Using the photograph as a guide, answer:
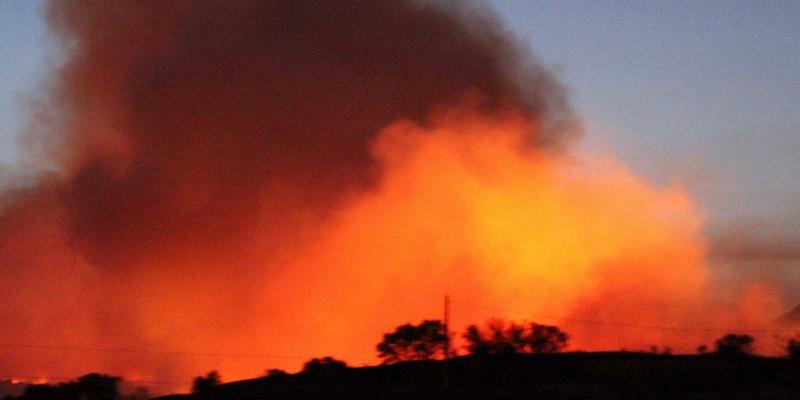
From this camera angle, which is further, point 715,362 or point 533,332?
point 533,332

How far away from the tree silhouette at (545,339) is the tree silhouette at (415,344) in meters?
3.39

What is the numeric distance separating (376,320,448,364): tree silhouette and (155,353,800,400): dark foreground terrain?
13.0 feet

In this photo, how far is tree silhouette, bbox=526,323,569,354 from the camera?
127 feet

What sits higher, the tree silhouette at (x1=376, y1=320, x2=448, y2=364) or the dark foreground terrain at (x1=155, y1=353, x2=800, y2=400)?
the tree silhouette at (x1=376, y1=320, x2=448, y2=364)

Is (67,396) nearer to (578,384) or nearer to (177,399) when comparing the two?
(177,399)

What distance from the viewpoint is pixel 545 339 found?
39219mm

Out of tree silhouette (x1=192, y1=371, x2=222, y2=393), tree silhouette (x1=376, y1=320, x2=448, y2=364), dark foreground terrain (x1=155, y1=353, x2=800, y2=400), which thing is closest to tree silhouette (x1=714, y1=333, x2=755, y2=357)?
dark foreground terrain (x1=155, y1=353, x2=800, y2=400)

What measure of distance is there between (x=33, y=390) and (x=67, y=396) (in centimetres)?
183

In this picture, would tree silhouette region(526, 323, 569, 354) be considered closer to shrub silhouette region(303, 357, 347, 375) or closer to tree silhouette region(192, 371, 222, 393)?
shrub silhouette region(303, 357, 347, 375)

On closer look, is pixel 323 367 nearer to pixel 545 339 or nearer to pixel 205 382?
pixel 205 382

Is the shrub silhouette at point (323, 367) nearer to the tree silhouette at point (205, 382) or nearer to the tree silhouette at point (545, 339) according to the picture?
the tree silhouette at point (205, 382)

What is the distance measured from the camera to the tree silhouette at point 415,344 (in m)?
38.2

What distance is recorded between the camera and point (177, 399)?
107 ft

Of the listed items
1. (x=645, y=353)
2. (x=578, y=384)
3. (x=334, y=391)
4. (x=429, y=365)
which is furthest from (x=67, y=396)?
(x=645, y=353)
